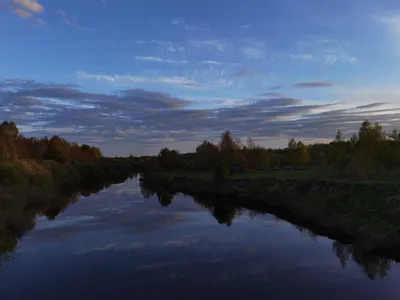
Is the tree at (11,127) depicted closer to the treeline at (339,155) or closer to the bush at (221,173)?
the treeline at (339,155)

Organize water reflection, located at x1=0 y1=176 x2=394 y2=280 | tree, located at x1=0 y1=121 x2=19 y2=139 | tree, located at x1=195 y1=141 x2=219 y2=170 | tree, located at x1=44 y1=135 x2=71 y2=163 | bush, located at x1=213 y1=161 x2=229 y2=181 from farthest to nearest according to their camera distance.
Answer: tree, located at x1=0 y1=121 x2=19 y2=139 → tree, located at x1=44 y1=135 x2=71 y2=163 → tree, located at x1=195 y1=141 x2=219 y2=170 → bush, located at x1=213 y1=161 x2=229 y2=181 → water reflection, located at x1=0 y1=176 x2=394 y2=280

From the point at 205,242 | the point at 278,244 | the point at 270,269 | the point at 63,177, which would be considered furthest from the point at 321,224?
the point at 63,177

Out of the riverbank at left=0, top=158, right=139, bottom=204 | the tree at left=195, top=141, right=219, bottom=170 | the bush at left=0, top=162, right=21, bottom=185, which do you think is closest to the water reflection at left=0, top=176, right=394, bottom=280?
the riverbank at left=0, top=158, right=139, bottom=204

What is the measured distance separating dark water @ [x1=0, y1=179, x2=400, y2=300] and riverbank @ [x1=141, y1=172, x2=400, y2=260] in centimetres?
197

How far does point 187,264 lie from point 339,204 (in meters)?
19.5

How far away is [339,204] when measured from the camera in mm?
36969

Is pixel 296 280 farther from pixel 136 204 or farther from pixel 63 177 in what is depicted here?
pixel 63 177

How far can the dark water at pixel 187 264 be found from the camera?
1889 centimetres

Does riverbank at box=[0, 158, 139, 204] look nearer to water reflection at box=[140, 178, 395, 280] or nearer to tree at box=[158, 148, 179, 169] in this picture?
water reflection at box=[140, 178, 395, 280]

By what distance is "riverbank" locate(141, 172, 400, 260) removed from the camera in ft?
89.0

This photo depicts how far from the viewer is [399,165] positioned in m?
54.7

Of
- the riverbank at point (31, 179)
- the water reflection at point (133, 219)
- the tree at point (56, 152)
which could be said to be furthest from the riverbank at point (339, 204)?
the tree at point (56, 152)

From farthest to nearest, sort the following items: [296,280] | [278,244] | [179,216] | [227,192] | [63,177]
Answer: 1. [63,177]
2. [227,192]
3. [179,216]
4. [278,244]
5. [296,280]

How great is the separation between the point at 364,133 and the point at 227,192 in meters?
22.4
